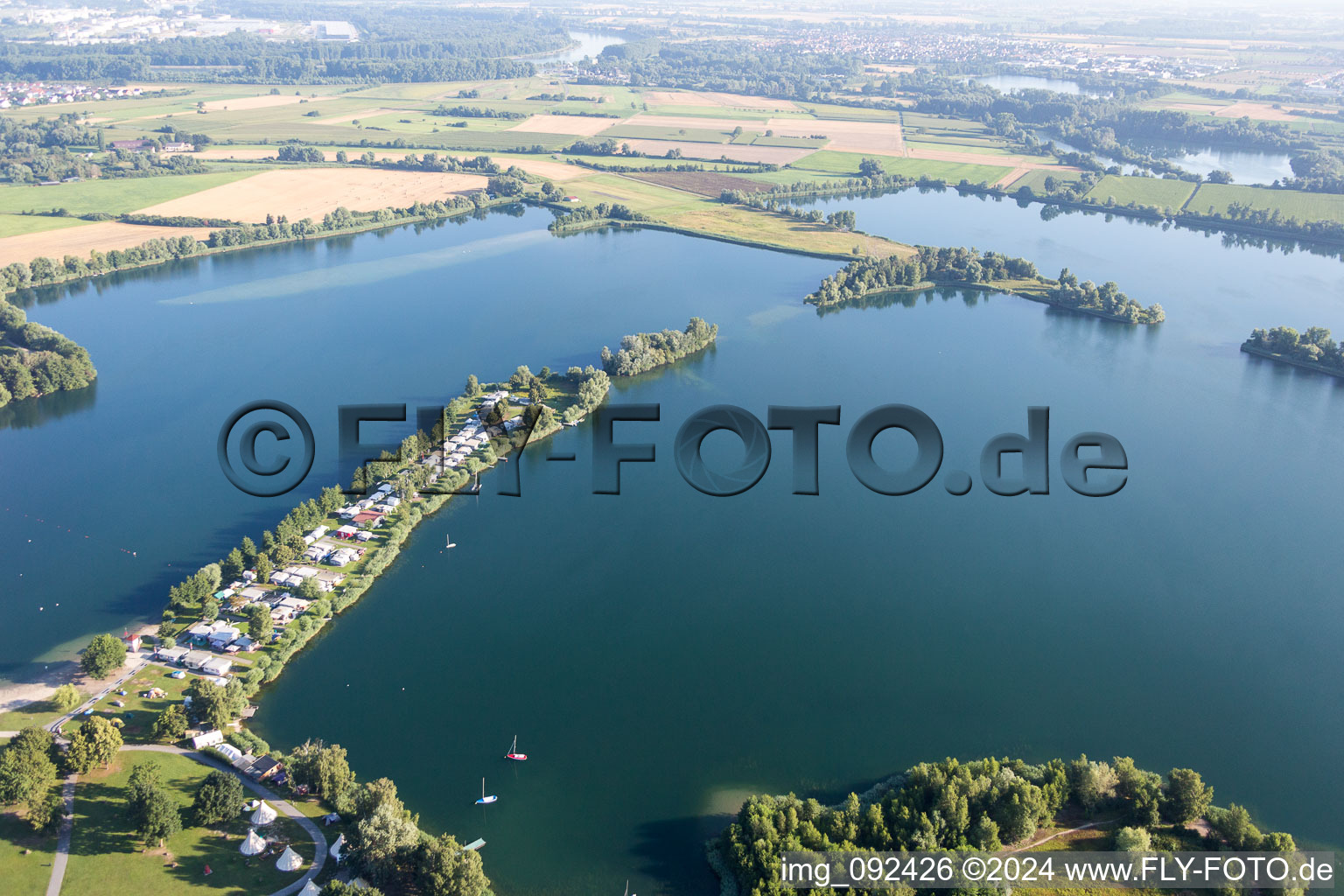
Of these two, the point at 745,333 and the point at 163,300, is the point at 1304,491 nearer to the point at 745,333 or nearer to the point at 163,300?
the point at 745,333

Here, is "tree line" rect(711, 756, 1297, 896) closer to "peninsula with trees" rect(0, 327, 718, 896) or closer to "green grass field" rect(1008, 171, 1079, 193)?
"peninsula with trees" rect(0, 327, 718, 896)

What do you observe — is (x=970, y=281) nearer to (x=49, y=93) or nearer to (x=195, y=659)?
(x=195, y=659)

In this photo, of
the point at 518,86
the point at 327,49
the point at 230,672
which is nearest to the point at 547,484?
the point at 230,672

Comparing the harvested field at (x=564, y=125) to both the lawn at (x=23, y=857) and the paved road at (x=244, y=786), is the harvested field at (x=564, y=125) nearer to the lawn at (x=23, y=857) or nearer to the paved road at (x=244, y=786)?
the paved road at (x=244, y=786)

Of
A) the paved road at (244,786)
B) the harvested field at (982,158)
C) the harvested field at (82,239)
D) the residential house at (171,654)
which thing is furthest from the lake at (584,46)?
the paved road at (244,786)

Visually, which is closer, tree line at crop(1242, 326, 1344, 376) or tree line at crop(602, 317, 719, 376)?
tree line at crop(602, 317, 719, 376)

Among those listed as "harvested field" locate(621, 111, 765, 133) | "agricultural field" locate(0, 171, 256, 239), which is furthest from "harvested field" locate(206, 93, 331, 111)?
"harvested field" locate(621, 111, 765, 133)
